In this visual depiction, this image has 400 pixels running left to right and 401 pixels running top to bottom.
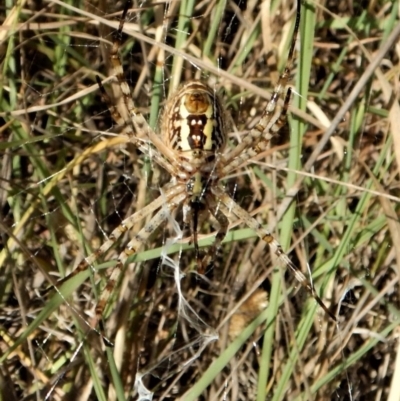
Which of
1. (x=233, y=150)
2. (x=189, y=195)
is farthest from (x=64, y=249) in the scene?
(x=233, y=150)

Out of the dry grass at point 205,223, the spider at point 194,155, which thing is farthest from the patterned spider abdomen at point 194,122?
the dry grass at point 205,223

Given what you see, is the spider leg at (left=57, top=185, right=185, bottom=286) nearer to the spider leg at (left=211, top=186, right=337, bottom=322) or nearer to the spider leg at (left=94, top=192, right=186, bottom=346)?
the spider leg at (left=94, top=192, right=186, bottom=346)

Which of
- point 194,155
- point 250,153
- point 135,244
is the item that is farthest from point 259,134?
point 135,244

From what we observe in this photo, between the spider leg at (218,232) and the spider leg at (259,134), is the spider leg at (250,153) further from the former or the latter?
the spider leg at (218,232)


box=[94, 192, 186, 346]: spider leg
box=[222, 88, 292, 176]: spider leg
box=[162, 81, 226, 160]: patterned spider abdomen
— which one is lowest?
box=[94, 192, 186, 346]: spider leg

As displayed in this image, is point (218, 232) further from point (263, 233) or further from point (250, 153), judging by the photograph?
point (250, 153)

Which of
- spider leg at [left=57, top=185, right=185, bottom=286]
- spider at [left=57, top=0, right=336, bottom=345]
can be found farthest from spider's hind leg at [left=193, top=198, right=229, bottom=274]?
spider leg at [left=57, top=185, right=185, bottom=286]
